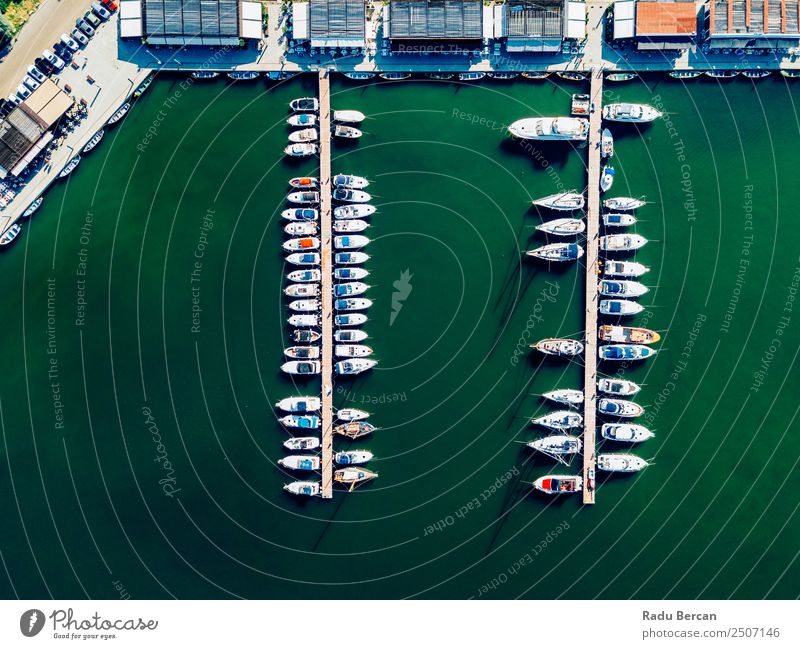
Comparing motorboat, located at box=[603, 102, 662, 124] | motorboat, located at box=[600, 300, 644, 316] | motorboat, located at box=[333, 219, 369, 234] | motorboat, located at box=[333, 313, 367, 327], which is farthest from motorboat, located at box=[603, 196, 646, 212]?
motorboat, located at box=[333, 313, 367, 327]

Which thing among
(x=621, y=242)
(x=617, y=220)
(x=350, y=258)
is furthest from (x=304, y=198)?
(x=621, y=242)

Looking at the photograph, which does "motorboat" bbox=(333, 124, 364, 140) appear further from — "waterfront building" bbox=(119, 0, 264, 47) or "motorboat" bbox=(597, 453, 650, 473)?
"motorboat" bbox=(597, 453, 650, 473)

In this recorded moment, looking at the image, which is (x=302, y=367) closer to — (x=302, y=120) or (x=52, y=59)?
(x=302, y=120)

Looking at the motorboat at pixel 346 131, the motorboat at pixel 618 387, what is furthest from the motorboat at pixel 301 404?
the motorboat at pixel 618 387

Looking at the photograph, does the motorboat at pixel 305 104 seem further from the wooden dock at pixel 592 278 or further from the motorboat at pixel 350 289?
the wooden dock at pixel 592 278

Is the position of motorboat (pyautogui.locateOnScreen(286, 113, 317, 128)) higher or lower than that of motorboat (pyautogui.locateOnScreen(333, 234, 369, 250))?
higher
